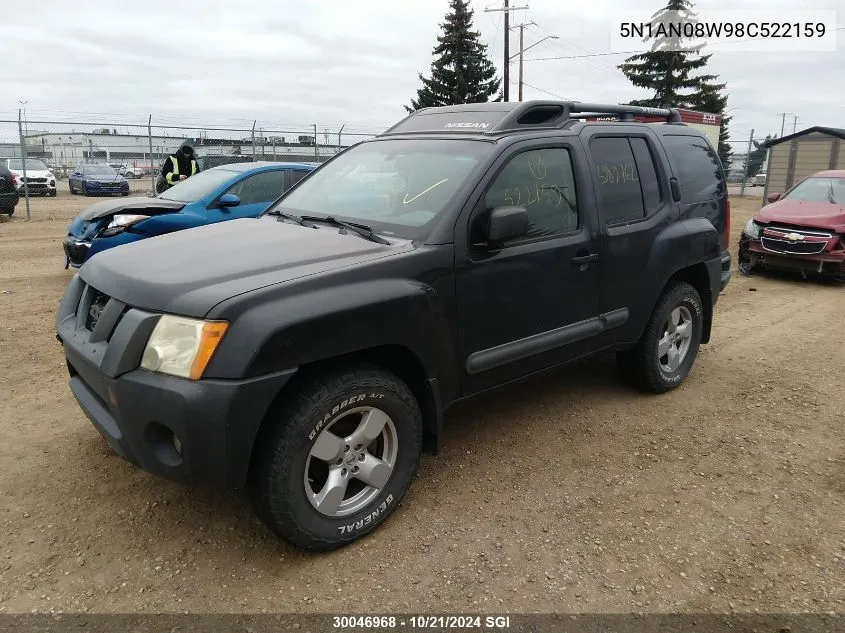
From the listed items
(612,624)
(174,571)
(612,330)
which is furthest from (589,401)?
(174,571)

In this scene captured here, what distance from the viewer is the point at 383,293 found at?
9.18 ft

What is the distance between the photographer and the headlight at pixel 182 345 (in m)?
2.39

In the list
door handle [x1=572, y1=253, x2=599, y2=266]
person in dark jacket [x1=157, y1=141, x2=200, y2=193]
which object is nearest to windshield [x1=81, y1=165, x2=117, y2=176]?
person in dark jacket [x1=157, y1=141, x2=200, y2=193]

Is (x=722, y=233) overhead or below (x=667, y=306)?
overhead

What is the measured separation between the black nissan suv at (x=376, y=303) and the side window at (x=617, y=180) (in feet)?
0.05

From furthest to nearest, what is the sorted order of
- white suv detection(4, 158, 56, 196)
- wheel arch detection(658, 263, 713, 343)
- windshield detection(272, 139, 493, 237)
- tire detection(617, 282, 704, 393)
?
Answer: white suv detection(4, 158, 56, 196) → wheel arch detection(658, 263, 713, 343) → tire detection(617, 282, 704, 393) → windshield detection(272, 139, 493, 237)

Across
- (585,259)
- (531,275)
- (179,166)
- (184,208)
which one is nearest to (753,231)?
(585,259)

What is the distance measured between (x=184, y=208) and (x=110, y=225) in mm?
789

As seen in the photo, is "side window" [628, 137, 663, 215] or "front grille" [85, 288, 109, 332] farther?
"side window" [628, 137, 663, 215]

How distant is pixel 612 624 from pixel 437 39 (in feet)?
119

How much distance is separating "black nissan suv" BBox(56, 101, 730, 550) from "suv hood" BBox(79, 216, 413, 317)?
0.04 feet

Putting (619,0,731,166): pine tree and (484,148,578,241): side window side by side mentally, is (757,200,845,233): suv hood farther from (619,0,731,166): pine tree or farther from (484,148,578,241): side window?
(619,0,731,166): pine tree

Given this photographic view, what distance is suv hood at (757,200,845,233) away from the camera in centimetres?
875

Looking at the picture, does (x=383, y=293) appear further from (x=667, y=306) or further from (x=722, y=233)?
(x=722, y=233)
